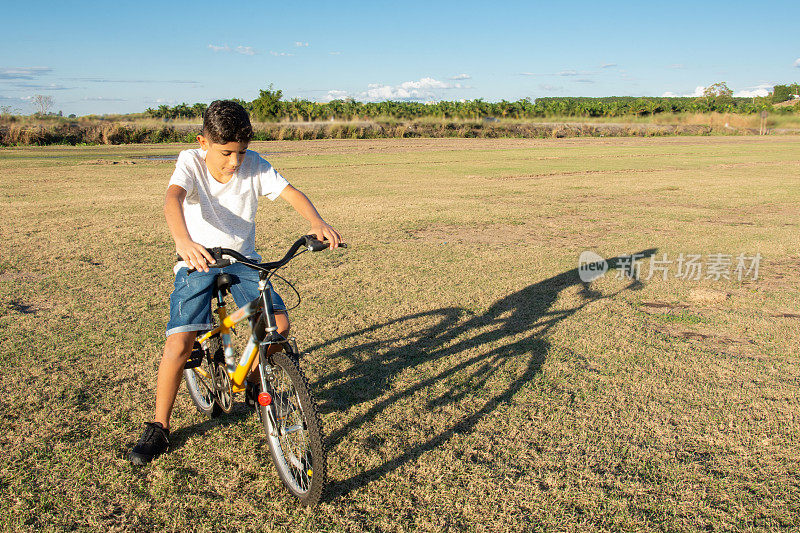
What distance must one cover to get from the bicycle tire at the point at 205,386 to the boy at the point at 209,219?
0.28 m

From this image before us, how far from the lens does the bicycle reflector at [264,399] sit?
9.36ft

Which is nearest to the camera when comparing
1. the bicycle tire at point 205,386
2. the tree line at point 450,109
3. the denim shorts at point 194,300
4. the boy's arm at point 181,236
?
the boy's arm at point 181,236

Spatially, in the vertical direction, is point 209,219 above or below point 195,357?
above

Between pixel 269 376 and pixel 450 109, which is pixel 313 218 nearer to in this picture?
pixel 269 376

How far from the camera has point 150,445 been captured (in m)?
3.20

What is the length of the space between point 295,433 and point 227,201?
1.29m

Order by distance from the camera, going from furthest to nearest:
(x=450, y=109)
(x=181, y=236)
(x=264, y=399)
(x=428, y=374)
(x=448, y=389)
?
1. (x=450, y=109)
2. (x=428, y=374)
3. (x=448, y=389)
4. (x=264, y=399)
5. (x=181, y=236)

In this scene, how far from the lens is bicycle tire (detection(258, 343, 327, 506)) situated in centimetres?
261

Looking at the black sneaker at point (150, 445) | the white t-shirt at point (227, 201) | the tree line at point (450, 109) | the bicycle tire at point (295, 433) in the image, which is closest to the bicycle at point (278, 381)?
the bicycle tire at point (295, 433)

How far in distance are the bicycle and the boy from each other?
0.35 ft

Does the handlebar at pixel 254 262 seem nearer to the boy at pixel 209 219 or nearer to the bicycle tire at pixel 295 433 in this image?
the boy at pixel 209 219

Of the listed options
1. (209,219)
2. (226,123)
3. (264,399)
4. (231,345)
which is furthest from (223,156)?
(264,399)

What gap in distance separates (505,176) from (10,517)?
17.2 meters

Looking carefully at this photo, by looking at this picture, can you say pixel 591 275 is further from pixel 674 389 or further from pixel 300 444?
pixel 300 444
